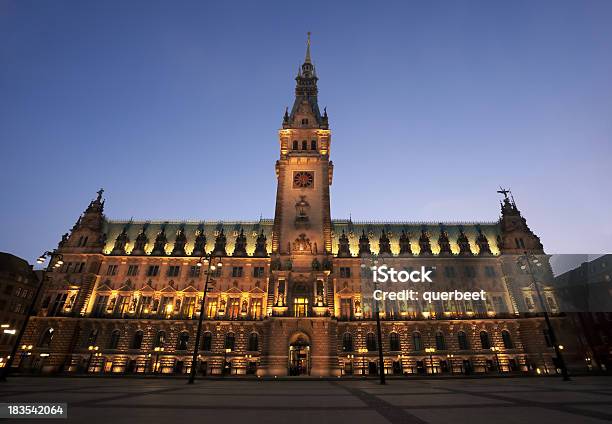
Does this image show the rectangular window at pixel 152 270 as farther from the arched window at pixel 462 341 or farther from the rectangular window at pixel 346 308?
the arched window at pixel 462 341

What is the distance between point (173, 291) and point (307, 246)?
77.0 feet

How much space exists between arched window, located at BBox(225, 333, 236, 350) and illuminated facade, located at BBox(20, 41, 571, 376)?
0.17m

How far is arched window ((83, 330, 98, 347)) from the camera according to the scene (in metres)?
48.5

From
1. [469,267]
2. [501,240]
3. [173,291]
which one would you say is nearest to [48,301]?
[173,291]

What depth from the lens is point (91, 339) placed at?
48.9 metres

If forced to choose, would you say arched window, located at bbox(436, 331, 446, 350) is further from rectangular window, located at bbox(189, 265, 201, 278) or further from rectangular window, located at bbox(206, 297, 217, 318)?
rectangular window, located at bbox(189, 265, 201, 278)

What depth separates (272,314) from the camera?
4631 centimetres

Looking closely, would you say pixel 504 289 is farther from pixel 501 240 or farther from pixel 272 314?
pixel 272 314

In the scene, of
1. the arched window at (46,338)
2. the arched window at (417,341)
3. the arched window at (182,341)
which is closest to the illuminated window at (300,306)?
the arched window at (417,341)

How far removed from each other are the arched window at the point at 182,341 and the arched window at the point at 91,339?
505 inches

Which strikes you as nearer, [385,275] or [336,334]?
[336,334]

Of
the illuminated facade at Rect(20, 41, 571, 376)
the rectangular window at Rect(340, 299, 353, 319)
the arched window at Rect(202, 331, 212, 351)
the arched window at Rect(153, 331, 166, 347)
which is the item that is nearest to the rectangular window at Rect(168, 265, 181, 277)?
the illuminated facade at Rect(20, 41, 571, 376)

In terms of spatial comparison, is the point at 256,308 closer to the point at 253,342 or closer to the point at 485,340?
the point at 253,342

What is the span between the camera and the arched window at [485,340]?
160 feet
